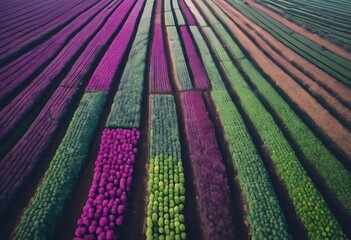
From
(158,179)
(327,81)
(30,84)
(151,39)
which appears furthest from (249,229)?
(151,39)

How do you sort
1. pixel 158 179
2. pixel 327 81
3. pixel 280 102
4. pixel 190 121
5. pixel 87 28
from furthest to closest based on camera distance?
pixel 87 28, pixel 327 81, pixel 280 102, pixel 190 121, pixel 158 179

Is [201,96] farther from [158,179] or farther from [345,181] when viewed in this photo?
[345,181]

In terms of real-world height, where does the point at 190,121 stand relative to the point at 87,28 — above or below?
below

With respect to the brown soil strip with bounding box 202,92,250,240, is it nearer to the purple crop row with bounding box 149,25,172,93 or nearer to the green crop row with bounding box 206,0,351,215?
the purple crop row with bounding box 149,25,172,93

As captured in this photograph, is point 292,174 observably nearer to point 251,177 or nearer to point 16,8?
point 251,177

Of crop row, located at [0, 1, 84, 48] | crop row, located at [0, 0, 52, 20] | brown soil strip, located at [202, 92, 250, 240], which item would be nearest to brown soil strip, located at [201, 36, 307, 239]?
brown soil strip, located at [202, 92, 250, 240]

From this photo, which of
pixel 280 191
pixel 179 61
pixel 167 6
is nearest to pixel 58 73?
pixel 179 61
